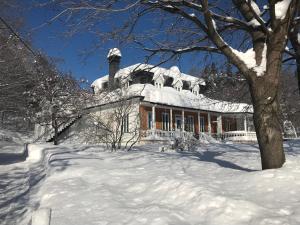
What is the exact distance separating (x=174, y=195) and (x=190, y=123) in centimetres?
2938

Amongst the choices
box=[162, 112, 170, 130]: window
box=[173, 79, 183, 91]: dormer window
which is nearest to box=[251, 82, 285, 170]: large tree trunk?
box=[162, 112, 170, 130]: window

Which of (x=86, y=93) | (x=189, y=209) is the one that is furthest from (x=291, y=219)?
(x=86, y=93)

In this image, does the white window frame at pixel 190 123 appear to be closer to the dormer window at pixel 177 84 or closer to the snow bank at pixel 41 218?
the dormer window at pixel 177 84

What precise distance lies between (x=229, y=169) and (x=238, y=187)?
2187mm

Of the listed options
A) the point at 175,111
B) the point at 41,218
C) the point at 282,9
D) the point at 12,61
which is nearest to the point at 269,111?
the point at 282,9

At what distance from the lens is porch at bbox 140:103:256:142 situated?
29438 millimetres

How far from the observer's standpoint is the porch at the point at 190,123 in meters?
29.4

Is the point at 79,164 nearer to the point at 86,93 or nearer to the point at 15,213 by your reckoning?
the point at 15,213

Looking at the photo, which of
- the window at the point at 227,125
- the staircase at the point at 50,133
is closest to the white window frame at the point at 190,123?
the window at the point at 227,125

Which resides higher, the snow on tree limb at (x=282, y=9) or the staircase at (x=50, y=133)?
the snow on tree limb at (x=282, y=9)

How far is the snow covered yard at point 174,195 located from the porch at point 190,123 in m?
19.0

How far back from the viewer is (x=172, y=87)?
38.1 metres

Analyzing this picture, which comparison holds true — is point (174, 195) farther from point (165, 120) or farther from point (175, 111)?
point (175, 111)

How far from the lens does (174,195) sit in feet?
20.4
